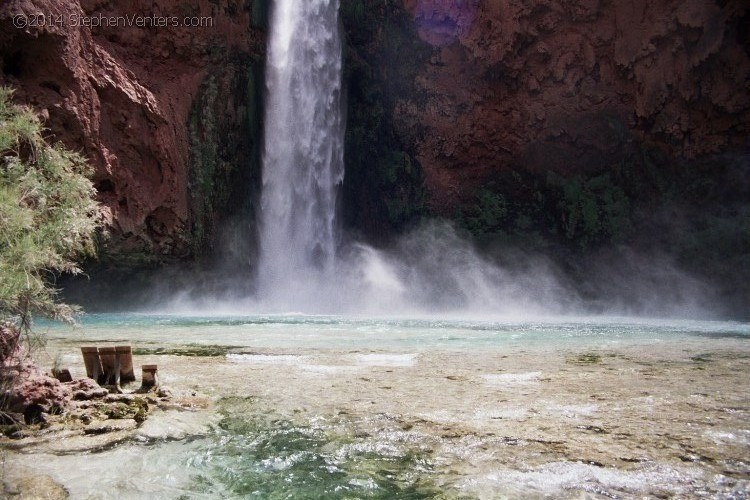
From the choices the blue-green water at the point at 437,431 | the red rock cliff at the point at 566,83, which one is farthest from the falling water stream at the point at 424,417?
the red rock cliff at the point at 566,83

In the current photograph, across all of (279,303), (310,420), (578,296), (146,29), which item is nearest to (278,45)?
(146,29)

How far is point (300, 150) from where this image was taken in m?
24.4

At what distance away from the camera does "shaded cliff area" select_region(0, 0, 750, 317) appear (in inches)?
842

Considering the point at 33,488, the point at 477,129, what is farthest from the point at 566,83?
the point at 33,488

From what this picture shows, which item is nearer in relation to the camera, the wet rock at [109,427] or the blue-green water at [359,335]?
the wet rock at [109,427]

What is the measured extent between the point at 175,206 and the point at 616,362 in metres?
18.0

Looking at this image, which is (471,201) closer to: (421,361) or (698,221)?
(698,221)

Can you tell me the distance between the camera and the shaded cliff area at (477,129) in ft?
70.2

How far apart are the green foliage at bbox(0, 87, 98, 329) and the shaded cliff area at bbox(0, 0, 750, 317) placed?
14.5 metres

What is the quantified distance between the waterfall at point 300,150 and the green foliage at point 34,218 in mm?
17946

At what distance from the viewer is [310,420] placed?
15.6 ft

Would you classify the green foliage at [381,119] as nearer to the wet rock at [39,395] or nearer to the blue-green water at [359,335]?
the blue-green water at [359,335]

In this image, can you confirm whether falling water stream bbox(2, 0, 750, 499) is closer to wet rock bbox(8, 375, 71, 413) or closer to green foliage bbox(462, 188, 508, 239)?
wet rock bbox(8, 375, 71, 413)

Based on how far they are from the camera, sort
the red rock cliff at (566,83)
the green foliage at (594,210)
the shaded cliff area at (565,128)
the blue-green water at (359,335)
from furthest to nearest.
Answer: the green foliage at (594,210) → the shaded cliff area at (565,128) → the red rock cliff at (566,83) → the blue-green water at (359,335)
